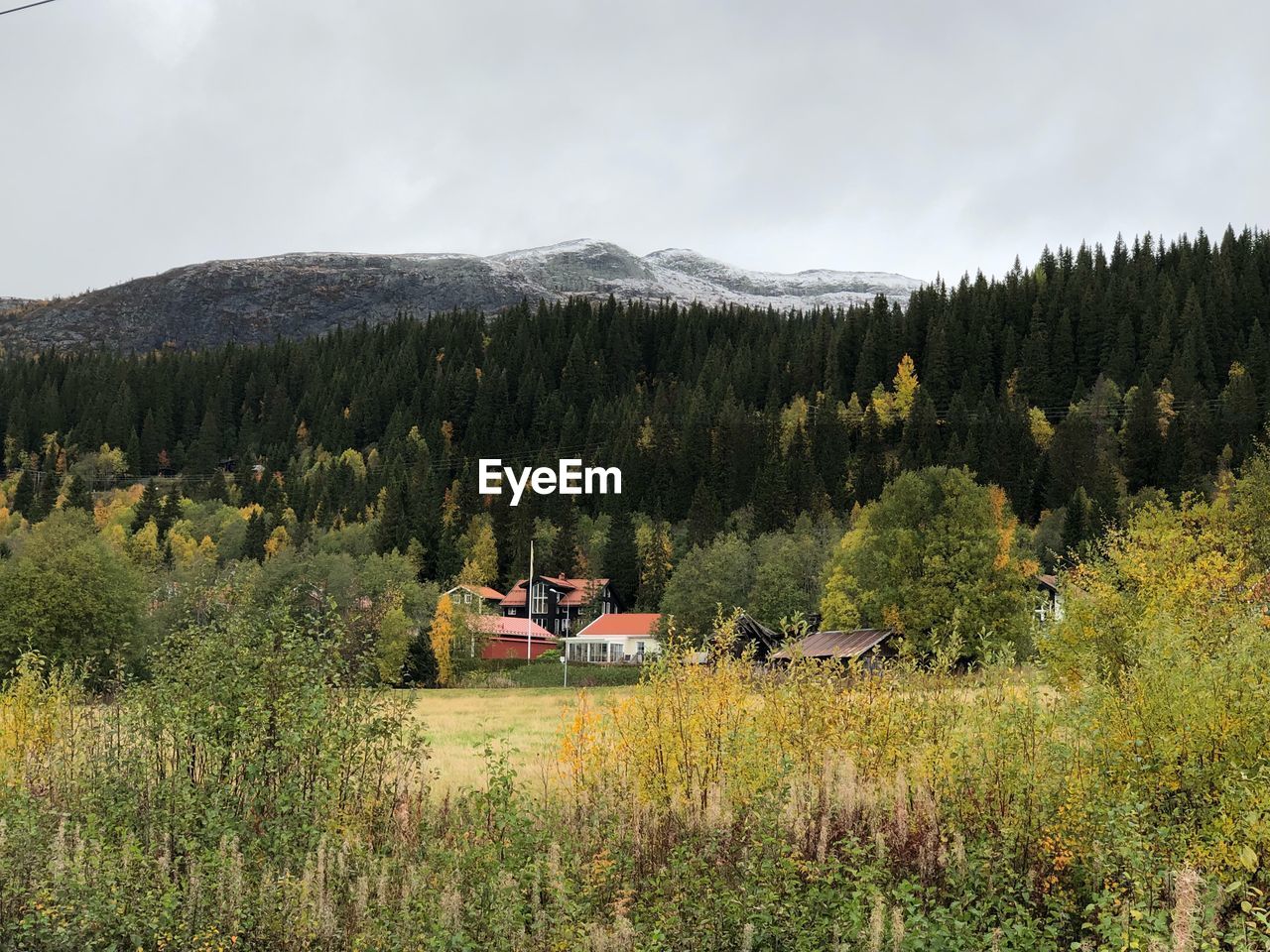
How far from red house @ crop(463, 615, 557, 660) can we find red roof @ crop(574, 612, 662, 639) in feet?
19.5

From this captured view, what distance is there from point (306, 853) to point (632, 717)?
535 centimetres

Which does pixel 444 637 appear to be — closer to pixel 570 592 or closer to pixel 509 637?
pixel 509 637

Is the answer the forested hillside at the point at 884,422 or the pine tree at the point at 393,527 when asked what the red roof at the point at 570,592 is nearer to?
the forested hillside at the point at 884,422

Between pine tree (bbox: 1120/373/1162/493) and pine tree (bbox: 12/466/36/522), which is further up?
pine tree (bbox: 1120/373/1162/493)

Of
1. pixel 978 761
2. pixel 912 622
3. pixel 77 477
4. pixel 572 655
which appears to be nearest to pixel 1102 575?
pixel 978 761

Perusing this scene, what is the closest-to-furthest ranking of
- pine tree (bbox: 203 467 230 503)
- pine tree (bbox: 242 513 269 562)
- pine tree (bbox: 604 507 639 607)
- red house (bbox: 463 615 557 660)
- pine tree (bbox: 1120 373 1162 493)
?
red house (bbox: 463 615 557 660) → pine tree (bbox: 604 507 639 607) → pine tree (bbox: 1120 373 1162 493) → pine tree (bbox: 242 513 269 562) → pine tree (bbox: 203 467 230 503)

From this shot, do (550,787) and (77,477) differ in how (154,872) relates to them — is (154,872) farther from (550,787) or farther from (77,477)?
(77,477)

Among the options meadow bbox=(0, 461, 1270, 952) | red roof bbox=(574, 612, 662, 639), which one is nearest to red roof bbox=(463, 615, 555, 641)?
red roof bbox=(574, 612, 662, 639)

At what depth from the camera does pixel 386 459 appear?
582 feet

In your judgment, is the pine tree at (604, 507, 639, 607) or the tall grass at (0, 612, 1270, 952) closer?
the tall grass at (0, 612, 1270, 952)

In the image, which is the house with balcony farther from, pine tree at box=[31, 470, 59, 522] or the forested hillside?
pine tree at box=[31, 470, 59, 522]

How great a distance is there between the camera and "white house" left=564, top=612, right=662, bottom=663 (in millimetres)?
109062

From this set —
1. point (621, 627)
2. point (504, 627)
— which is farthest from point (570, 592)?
point (621, 627)

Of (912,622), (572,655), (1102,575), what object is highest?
(1102,575)
